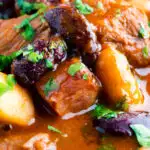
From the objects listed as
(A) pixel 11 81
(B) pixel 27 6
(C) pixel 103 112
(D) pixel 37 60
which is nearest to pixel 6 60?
(A) pixel 11 81

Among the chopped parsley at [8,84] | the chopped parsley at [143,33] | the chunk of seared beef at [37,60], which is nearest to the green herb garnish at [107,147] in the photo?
the chunk of seared beef at [37,60]

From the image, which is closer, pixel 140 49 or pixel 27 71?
pixel 27 71

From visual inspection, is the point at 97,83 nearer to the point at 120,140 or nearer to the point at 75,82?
the point at 75,82

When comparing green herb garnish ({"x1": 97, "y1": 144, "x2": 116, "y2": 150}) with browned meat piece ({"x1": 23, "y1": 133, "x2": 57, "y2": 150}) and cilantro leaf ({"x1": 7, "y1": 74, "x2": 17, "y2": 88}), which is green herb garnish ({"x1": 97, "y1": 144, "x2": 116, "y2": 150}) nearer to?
browned meat piece ({"x1": 23, "y1": 133, "x2": 57, "y2": 150})

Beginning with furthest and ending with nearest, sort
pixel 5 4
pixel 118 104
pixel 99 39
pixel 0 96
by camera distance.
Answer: pixel 5 4
pixel 99 39
pixel 118 104
pixel 0 96

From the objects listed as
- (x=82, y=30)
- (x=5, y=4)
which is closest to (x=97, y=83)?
(x=82, y=30)

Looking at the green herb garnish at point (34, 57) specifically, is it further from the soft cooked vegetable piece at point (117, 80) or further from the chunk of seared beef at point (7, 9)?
the chunk of seared beef at point (7, 9)

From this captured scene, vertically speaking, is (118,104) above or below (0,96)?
A: below

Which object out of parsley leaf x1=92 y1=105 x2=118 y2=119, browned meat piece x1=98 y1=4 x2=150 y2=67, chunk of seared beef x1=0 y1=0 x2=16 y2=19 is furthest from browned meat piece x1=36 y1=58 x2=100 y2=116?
chunk of seared beef x1=0 y1=0 x2=16 y2=19
